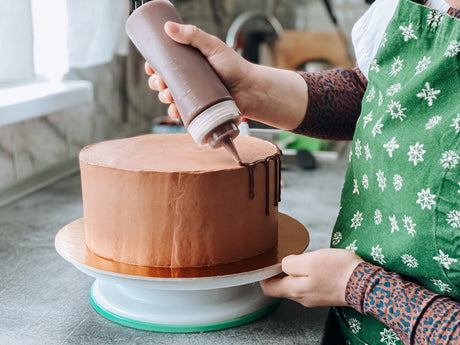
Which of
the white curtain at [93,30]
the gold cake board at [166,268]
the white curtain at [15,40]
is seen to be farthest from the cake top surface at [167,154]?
the white curtain at [93,30]

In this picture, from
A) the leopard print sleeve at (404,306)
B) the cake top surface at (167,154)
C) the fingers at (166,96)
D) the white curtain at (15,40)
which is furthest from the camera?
the white curtain at (15,40)

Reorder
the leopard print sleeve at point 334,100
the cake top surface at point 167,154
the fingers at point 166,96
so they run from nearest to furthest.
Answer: the cake top surface at point 167,154 → the fingers at point 166,96 → the leopard print sleeve at point 334,100

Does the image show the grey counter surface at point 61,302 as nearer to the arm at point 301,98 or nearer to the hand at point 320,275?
the hand at point 320,275

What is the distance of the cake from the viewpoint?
707 mm

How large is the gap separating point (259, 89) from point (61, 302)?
484mm

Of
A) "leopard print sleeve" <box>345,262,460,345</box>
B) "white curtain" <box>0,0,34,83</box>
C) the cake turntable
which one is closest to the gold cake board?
the cake turntable

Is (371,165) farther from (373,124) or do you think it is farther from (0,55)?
(0,55)

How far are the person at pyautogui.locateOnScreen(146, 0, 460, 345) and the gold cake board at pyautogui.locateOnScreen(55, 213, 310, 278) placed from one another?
47 mm

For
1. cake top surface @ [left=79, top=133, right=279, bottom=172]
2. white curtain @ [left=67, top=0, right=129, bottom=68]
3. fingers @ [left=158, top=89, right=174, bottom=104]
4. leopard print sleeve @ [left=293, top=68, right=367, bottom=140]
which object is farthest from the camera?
white curtain @ [left=67, top=0, right=129, bottom=68]

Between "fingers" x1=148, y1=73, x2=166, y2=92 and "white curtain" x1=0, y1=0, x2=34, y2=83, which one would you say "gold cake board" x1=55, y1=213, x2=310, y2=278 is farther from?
"white curtain" x1=0, y1=0, x2=34, y2=83

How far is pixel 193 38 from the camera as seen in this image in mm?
729

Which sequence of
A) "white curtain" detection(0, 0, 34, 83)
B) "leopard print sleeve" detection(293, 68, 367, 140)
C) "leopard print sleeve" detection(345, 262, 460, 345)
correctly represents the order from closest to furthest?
"leopard print sleeve" detection(345, 262, 460, 345) → "leopard print sleeve" detection(293, 68, 367, 140) → "white curtain" detection(0, 0, 34, 83)

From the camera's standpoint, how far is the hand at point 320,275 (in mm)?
721

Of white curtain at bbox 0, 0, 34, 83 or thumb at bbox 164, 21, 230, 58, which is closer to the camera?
thumb at bbox 164, 21, 230, 58
